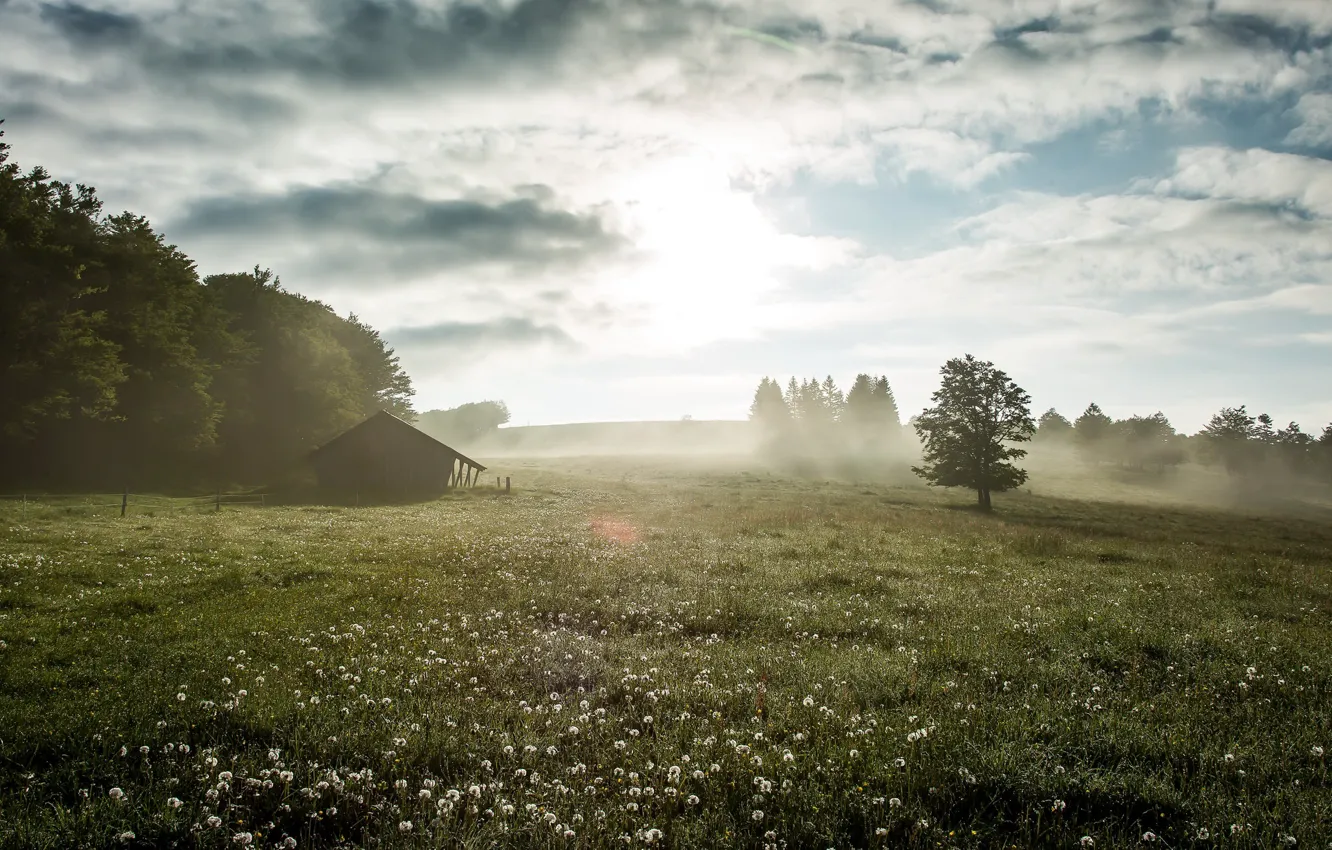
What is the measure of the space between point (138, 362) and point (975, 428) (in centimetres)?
6554

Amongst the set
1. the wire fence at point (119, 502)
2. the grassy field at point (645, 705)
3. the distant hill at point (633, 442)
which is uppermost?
the distant hill at point (633, 442)

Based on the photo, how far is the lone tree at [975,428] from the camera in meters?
49.8

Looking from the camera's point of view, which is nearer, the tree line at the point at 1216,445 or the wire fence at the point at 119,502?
the wire fence at the point at 119,502

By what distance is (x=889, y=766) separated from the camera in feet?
19.0

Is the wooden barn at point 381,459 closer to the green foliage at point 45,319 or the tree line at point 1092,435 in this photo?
the green foliage at point 45,319

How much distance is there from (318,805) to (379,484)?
4804cm

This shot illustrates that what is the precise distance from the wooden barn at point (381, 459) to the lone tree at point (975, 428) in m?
41.5

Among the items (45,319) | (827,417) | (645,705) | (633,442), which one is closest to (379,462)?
(45,319)

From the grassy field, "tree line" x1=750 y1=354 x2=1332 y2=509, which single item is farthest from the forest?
the grassy field

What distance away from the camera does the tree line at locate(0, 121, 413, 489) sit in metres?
36.3

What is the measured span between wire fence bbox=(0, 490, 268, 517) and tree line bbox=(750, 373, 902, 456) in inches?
3955

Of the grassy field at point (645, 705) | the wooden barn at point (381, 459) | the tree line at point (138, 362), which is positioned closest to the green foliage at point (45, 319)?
the tree line at point (138, 362)

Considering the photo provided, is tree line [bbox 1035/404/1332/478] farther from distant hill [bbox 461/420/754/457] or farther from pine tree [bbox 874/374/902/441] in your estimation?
distant hill [bbox 461/420/754/457]

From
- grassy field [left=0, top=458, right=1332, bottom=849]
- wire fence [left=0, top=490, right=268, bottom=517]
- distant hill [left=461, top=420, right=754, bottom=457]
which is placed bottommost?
wire fence [left=0, top=490, right=268, bottom=517]
